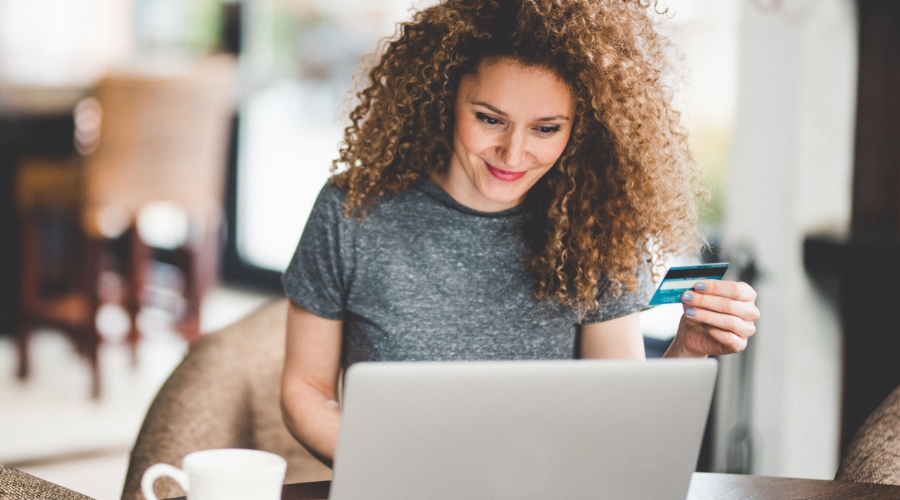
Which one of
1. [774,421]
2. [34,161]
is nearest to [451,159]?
[774,421]

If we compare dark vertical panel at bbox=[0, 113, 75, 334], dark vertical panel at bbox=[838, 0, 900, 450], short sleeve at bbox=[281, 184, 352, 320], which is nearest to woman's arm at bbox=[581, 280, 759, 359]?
short sleeve at bbox=[281, 184, 352, 320]

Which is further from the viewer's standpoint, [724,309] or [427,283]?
[427,283]

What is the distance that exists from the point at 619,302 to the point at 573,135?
0.26 meters

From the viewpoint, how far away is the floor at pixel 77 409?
288 centimetres

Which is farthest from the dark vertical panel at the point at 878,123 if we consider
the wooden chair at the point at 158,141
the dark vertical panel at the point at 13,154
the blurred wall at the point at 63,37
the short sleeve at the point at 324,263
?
the blurred wall at the point at 63,37

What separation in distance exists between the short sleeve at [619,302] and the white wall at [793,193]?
929 millimetres

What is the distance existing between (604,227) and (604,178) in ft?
0.23

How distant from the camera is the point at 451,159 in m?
1.44

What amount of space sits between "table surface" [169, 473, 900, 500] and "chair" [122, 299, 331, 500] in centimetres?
42

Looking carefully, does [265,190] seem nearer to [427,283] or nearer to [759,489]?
[427,283]

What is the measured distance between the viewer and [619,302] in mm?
1418

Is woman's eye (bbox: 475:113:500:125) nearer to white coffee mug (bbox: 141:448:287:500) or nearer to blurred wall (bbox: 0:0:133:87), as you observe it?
white coffee mug (bbox: 141:448:287:500)

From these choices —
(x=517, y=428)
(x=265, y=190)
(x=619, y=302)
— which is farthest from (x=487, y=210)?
(x=265, y=190)

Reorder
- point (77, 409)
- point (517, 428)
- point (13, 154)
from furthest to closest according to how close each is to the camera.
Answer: point (13, 154) → point (77, 409) → point (517, 428)
